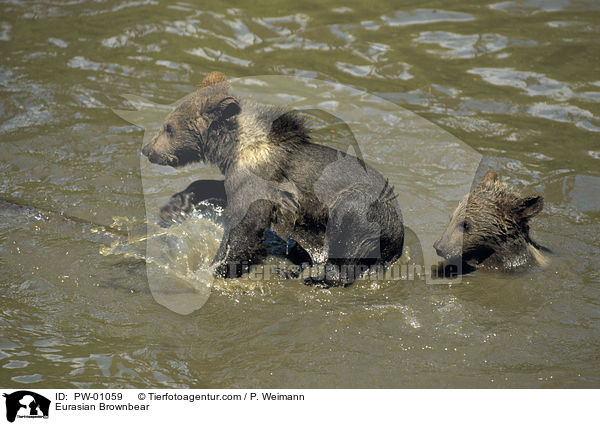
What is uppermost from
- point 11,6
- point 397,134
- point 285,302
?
point 11,6

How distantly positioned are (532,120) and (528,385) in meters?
6.60

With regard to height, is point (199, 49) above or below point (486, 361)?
above

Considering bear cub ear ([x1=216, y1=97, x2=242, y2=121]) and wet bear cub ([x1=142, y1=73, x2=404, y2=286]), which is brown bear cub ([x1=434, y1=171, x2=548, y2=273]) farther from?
bear cub ear ([x1=216, y1=97, x2=242, y2=121])

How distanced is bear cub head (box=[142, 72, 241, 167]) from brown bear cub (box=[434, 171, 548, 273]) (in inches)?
124

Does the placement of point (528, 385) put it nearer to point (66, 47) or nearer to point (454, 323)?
point (454, 323)

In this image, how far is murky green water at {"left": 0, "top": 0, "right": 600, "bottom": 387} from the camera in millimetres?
5891

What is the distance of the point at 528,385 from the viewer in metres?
5.59

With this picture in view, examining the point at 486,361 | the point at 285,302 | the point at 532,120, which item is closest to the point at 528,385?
the point at 486,361

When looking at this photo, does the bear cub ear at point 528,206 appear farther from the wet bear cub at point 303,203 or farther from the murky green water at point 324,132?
the wet bear cub at point 303,203
